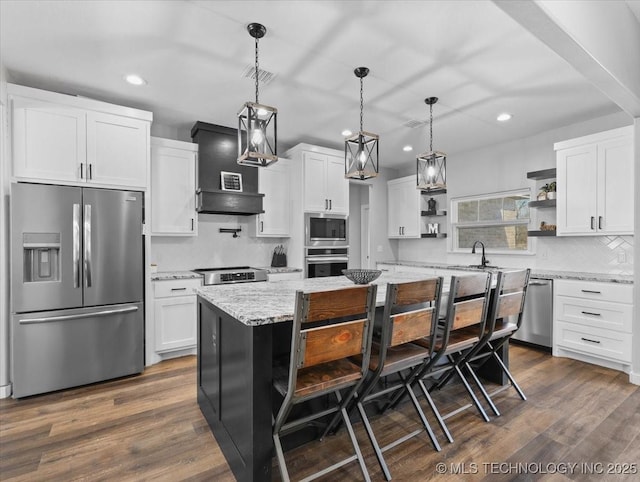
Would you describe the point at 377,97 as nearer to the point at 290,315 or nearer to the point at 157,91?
the point at 157,91

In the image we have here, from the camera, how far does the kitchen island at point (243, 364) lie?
160 cm

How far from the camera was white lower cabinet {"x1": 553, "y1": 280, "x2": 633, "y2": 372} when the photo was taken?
3.19 metres

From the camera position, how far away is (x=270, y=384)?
1629 mm

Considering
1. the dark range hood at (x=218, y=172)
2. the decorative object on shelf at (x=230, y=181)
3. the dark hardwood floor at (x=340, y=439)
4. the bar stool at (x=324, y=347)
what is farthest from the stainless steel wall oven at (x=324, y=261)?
the bar stool at (x=324, y=347)

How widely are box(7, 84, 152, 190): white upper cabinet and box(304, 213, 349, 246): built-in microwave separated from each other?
205cm

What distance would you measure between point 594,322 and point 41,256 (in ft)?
17.0

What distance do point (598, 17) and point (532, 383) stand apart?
277cm

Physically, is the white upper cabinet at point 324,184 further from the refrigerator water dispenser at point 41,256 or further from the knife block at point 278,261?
the refrigerator water dispenser at point 41,256

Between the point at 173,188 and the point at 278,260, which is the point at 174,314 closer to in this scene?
the point at 173,188

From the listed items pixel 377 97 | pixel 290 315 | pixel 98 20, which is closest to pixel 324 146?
pixel 377 97

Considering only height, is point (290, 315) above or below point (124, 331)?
above

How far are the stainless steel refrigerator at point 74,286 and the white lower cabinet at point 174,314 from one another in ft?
0.86

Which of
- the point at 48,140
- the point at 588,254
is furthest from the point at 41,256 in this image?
the point at 588,254

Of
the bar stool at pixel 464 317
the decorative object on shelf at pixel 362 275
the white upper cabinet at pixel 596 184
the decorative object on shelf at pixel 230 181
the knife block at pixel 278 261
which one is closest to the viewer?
the bar stool at pixel 464 317
